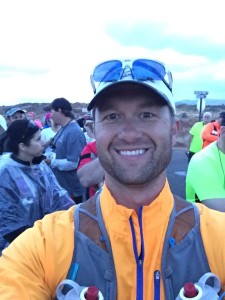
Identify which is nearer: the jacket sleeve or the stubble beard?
the jacket sleeve

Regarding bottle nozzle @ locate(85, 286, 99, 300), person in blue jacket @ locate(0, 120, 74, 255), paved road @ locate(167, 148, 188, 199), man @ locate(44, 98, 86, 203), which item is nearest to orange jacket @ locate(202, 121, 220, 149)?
paved road @ locate(167, 148, 188, 199)

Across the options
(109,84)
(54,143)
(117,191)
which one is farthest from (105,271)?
(54,143)

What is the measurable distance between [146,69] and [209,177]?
1.67 m

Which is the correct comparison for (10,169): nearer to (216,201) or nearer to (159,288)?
(216,201)

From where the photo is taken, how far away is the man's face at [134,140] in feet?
5.49

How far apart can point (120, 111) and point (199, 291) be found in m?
0.78

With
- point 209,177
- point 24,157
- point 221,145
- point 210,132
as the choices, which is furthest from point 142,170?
point 210,132

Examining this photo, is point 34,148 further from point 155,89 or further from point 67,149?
point 155,89

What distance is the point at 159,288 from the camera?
151cm

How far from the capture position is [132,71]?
1.71 meters

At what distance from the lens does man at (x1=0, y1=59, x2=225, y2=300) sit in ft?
5.01

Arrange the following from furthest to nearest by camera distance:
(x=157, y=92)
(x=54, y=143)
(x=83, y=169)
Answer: (x=54, y=143) → (x=83, y=169) → (x=157, y=92)

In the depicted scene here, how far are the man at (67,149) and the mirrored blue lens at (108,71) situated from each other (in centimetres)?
392

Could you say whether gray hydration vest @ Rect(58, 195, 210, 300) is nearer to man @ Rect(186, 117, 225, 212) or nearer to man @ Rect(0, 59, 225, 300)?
man @ Rect(0, 59, 225, 300)
